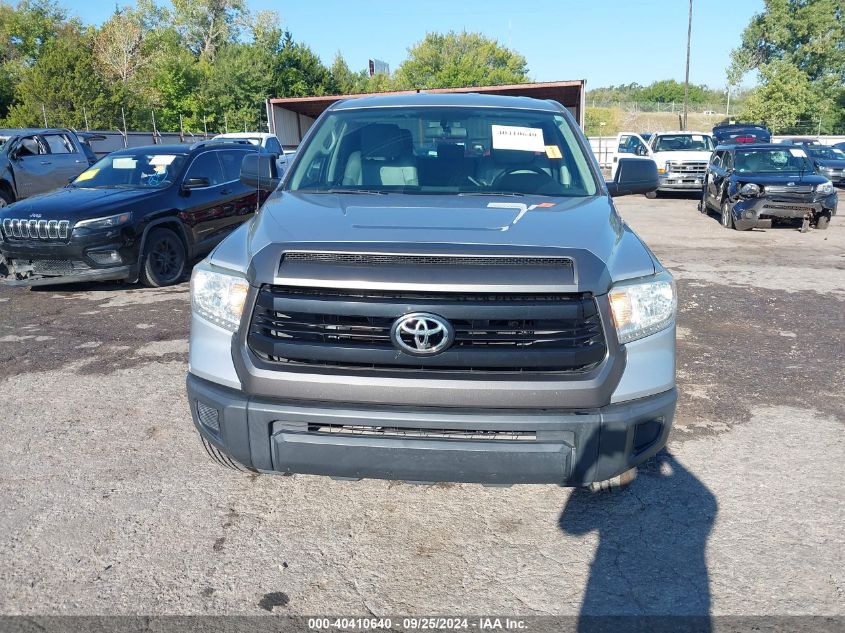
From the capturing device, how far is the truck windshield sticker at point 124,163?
8.69 metres

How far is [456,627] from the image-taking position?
2498 millimetres

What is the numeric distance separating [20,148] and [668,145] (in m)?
Result: 16.7

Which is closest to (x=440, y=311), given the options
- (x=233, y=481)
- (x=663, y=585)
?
(x=663, y=585)

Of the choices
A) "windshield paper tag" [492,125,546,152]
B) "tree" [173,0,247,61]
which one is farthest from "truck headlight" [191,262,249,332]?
"tree" [173,0,247,61]

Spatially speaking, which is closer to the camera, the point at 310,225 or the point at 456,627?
the point at 456,627

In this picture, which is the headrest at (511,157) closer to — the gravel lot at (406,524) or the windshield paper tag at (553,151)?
the windshield paper tag at (553,151)

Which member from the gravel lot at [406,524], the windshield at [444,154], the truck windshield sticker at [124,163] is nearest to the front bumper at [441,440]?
the gravel lot at [406,524]

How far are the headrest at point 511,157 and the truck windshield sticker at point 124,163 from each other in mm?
6245

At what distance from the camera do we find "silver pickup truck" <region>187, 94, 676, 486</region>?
2545mm

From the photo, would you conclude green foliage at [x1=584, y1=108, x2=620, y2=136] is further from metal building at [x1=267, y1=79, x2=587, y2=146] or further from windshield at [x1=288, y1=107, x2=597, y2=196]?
windshield at [x1=288, y1=107, x2=597, y2=196]

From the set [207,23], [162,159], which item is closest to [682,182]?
[162,159]

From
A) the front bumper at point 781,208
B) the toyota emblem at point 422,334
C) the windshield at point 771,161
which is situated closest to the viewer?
the toyota emblem at point 422,334

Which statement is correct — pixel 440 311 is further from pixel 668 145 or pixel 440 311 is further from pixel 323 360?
pixel 668 145

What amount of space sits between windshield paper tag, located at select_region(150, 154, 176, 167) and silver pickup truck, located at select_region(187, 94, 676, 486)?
642 centimetres
